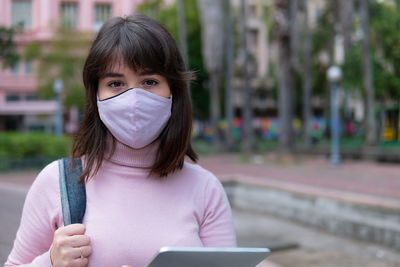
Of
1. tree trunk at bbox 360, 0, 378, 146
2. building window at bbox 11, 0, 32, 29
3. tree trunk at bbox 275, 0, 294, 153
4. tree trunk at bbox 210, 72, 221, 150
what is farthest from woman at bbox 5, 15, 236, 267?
tree trunk at bbox 210, 72, 221, 150

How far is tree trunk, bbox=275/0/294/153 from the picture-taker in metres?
15.3

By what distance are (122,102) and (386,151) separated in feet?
54.0

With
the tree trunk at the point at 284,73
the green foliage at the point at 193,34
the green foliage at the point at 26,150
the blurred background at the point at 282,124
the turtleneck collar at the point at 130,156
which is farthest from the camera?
the green foliage at the point at 193,34

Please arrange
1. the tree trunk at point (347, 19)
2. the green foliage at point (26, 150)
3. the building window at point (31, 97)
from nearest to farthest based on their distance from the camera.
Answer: the green foliage at point (26, 150), the tree trunk at point (347, 19), the building window at point (31, 97)

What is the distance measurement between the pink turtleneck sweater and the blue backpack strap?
0.02m

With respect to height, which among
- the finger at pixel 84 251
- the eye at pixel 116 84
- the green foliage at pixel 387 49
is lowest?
the finger at pixel 84 251

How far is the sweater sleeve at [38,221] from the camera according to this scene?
1.52 meters

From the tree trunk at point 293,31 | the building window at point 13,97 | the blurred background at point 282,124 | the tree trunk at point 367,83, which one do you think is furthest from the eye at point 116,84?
the building window at point 13,97

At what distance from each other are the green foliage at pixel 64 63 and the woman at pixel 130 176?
81.7 feet

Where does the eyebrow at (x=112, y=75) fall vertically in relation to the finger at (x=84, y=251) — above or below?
above

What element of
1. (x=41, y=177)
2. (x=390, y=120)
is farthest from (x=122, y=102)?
(x=390, y=120)

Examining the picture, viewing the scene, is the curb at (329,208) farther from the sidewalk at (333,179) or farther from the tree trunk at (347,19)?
the tree trunk at (347,19)

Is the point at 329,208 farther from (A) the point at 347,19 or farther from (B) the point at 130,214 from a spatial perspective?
(A) the point at 347,19

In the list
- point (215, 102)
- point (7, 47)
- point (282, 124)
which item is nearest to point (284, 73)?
point (282, 124)
